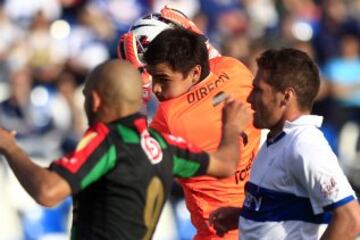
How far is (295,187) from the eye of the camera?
17.8 ft

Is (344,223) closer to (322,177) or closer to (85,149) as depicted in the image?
(322,177)

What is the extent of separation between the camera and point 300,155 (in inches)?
209

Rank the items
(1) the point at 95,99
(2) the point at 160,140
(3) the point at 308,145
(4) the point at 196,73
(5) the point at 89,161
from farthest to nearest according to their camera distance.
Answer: (4) the point at 196,73 < (3) the point at 308,145 < (2) the point at 160,140 < (1) the point at 95,99 < (5) the point at 89,161

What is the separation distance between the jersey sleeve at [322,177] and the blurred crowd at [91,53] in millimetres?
5900

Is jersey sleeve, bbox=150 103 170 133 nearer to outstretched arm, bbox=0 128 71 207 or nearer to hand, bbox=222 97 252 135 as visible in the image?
hand, bbox=222 97 252 135

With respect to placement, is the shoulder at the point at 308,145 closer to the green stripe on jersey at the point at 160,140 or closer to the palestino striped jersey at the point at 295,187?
the palestino striped jersey at the point at 295,187

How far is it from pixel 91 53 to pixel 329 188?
7.94m

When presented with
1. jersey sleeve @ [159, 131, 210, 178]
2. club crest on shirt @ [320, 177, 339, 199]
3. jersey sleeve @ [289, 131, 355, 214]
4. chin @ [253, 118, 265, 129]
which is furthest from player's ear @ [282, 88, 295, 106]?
jersey sleeve @ [159, 131, 210, 178]

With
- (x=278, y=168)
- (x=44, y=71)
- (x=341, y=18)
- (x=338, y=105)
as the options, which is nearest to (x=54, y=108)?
(x=44, y=71)

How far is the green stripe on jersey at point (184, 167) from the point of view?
4926 millimetres

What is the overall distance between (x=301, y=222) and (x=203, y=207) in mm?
1322

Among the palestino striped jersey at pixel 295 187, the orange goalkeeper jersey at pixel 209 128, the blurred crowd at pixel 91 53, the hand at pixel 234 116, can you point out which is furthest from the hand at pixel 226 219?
the blurred crowd at pixel 91 53

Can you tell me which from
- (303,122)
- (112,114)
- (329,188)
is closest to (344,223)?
(329,188)

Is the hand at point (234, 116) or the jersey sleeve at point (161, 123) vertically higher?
the hand at point (234, 116)
